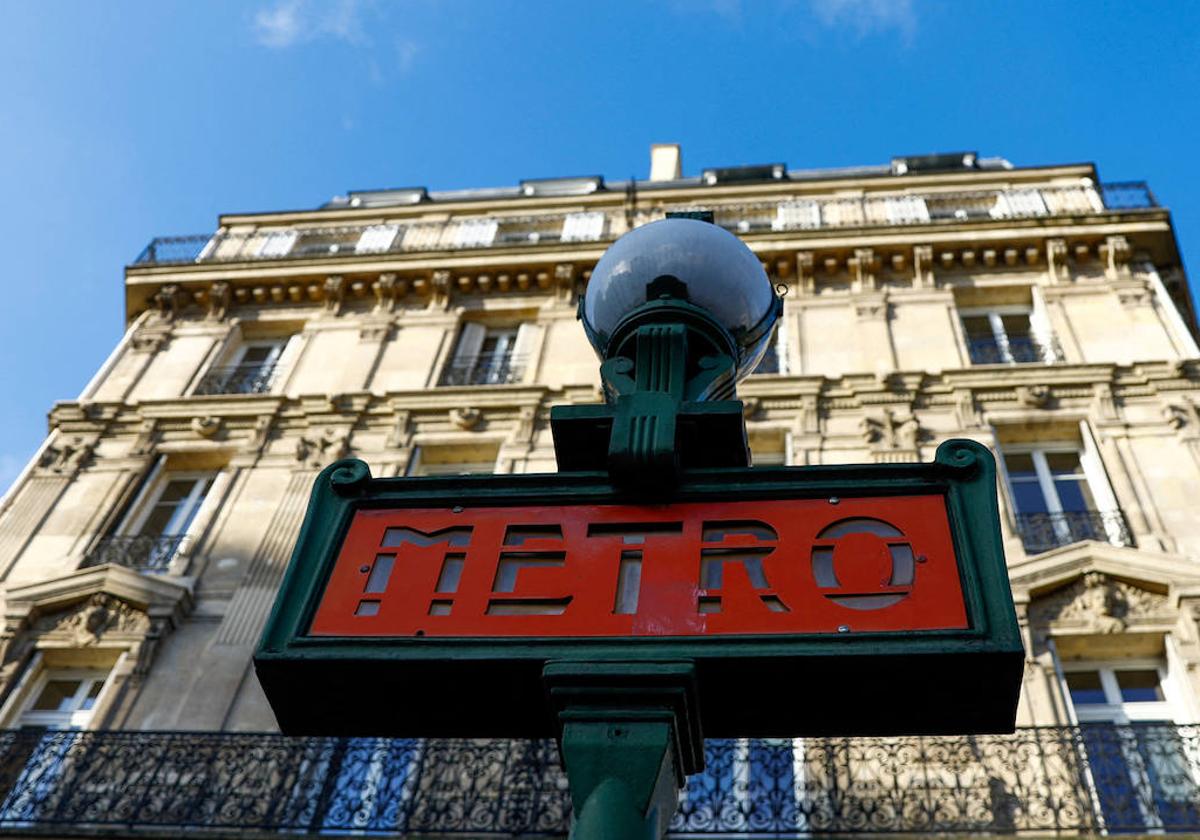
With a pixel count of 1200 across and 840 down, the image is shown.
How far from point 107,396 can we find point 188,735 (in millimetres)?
7326

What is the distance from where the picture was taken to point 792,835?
8.71m

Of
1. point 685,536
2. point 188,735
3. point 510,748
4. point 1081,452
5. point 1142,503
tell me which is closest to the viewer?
point 685,536

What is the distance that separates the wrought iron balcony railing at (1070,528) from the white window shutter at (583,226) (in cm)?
880

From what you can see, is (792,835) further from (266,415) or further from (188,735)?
(266,415)

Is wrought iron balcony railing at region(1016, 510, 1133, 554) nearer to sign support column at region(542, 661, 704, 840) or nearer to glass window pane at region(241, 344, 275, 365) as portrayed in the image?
sign support column at region(542, 661, 704, 840)

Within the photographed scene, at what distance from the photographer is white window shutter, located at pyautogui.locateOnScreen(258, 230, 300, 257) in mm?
19133

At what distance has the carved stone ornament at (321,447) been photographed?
A: 1403 centimetres

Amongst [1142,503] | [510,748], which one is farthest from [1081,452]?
[510,748]

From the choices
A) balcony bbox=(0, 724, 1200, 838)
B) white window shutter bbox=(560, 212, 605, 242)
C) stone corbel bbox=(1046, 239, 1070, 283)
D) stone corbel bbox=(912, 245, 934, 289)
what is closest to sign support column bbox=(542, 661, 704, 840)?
balcony bbox=(0, 724, 1200, 838)

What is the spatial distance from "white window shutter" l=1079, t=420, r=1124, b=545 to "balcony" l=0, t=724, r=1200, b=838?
2.90 metres

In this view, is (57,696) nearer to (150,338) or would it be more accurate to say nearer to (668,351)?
(150,338)

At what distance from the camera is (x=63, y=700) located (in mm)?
11516

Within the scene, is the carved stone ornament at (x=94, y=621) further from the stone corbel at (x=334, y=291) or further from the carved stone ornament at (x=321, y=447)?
the stone corbel at (x=334, y=291)

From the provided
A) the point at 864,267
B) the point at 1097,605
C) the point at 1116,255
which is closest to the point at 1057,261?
the point at 1116,255
